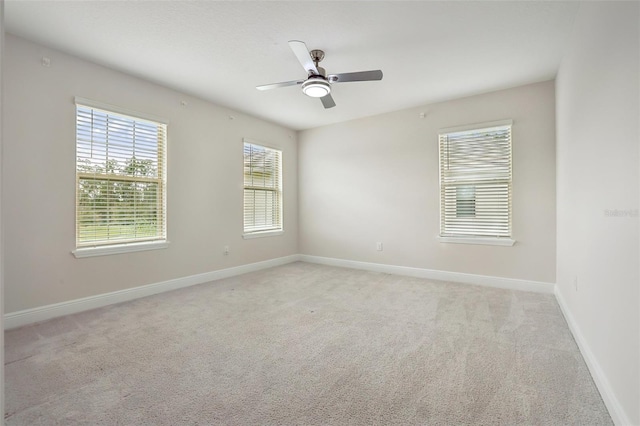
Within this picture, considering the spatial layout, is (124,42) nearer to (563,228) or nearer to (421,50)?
(421,50)

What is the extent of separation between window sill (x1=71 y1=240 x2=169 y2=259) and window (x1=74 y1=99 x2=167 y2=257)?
0.03 m

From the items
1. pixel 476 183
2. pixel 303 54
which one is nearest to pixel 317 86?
pixel 303 54

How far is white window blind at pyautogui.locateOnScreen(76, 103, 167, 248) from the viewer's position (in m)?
3.21

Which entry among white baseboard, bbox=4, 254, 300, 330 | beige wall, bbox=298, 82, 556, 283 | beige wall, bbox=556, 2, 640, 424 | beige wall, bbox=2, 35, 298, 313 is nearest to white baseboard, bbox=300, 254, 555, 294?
beige wall, bbox=298, 82, 556, 283

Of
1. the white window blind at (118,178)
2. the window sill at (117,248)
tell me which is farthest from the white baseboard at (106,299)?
the white window blind at (118,178)

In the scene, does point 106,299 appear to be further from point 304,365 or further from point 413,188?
point 413,188

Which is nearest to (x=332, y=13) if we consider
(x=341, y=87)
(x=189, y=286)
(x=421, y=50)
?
(x=421, y=50)

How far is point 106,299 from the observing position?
336 centimetres

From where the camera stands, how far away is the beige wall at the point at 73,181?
2.78 m

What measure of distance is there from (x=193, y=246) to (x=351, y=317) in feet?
8.23

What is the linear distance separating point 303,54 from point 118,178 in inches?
100

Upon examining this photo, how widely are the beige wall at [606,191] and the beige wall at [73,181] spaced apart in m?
4.18

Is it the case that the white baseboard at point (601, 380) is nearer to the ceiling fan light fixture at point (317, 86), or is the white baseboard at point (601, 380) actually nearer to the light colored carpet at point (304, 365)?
the light colored carpet at point (304, 365)

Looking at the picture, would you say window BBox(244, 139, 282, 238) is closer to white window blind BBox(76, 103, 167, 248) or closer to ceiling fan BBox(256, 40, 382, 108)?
white window blind BBox(76, 103, 167, 248)
